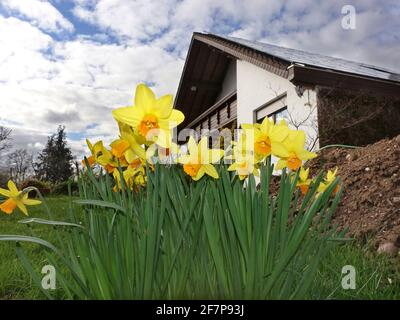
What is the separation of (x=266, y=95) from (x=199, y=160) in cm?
715

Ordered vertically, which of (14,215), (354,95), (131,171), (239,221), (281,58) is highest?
(281,58)

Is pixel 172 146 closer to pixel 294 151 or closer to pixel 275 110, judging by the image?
pixel 294 151

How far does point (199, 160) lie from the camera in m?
1.00

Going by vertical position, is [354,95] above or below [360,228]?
above

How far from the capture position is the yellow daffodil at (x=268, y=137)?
1.02 meters

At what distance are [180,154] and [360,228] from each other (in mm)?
1966

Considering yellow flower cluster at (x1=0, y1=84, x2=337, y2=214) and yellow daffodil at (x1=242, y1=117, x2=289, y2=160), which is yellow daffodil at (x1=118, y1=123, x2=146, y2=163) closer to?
yellow flower cluster at (x1=0, y1=84, x2=337, y2=214)

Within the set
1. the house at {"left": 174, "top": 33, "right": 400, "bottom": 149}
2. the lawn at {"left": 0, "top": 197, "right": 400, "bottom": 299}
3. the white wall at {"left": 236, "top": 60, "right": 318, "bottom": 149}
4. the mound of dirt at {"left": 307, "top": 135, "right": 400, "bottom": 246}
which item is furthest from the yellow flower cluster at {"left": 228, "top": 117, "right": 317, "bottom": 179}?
the white wall at {"left": 236, "top": 60, "right": 318, "bottom": 149}

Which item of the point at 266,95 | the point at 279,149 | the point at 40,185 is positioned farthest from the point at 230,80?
the point at 279,149

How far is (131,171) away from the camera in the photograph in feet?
3.80

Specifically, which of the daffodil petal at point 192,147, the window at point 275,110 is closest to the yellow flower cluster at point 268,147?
the daffodil petal at point 192,147
